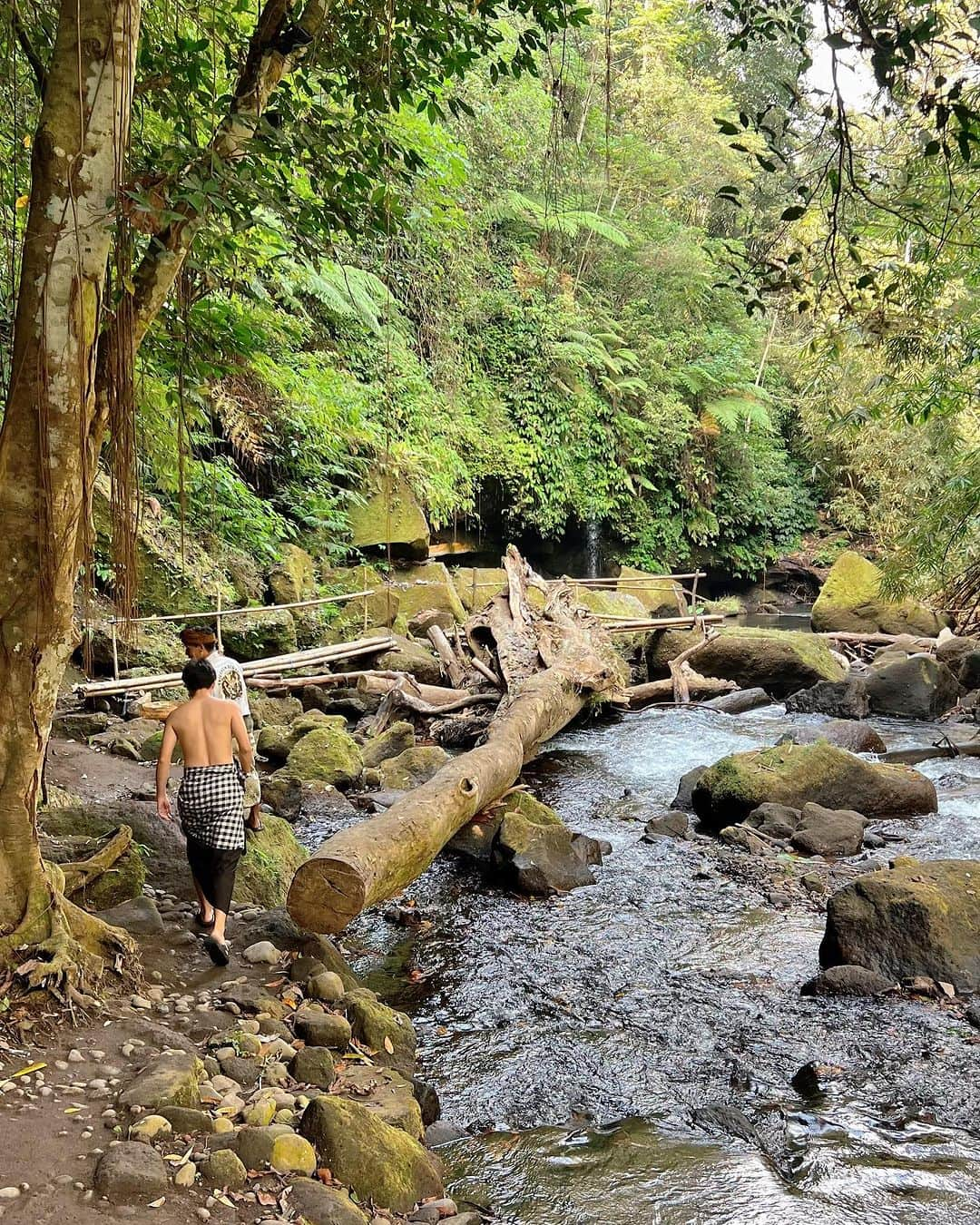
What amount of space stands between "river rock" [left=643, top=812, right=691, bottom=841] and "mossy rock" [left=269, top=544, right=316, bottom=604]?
26.2ft

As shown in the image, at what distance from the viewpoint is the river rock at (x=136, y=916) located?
4.92 metres

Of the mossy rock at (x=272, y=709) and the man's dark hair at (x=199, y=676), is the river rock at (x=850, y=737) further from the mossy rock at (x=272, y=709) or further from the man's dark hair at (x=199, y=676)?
the man's dark hair at (x=199, y=676)

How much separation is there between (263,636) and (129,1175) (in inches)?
442

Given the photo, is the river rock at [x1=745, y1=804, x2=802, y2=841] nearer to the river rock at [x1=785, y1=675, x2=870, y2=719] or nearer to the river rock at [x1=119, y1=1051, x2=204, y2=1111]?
the river rock at [x1=785, y1=675, x2=870, y2=719]

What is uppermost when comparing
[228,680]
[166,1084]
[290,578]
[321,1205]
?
[290,578]

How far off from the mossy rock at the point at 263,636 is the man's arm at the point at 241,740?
8.18 m

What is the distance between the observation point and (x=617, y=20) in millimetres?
26750

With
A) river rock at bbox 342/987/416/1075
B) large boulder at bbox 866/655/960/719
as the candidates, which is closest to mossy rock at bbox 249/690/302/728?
river rock at bbox 342/987/416/1075

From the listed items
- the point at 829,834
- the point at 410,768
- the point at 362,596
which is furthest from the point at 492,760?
the point at 362,596

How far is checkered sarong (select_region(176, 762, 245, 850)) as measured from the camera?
483cm

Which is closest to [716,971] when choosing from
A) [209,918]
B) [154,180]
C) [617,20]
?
[209,918]

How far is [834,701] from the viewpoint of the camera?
13.8 meters

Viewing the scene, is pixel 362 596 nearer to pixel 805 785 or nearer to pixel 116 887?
pixel 805 785

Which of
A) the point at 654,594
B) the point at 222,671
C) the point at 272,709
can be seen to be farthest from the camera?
the point at 654,594
